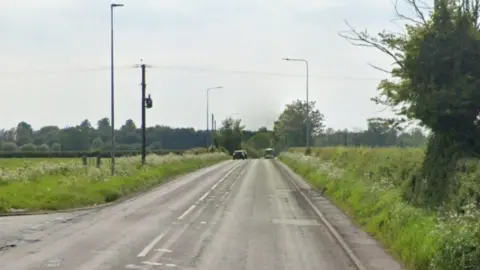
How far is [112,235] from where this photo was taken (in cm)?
1633

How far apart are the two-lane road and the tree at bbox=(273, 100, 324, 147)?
318 feet

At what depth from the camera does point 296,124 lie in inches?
4958

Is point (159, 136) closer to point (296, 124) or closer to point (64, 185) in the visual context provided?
point (296, 124)

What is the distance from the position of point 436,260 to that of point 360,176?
1721 centimetres

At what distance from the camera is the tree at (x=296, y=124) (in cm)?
12262

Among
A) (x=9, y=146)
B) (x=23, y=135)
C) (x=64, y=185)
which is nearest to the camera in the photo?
(x=64, y=185)

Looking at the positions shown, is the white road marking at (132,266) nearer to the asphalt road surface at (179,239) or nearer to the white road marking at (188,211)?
the asphalt road surface at (179,239)

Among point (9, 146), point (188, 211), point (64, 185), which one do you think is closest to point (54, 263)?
point (188, 211)

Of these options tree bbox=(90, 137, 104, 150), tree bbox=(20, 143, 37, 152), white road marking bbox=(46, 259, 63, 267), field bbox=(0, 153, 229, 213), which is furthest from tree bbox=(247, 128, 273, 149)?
white road marking bbox=(46, 259, 63, 267)

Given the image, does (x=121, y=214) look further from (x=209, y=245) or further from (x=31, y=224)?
(x=209, y=245)

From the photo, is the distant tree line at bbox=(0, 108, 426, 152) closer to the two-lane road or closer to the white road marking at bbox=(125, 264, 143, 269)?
the two-lane road

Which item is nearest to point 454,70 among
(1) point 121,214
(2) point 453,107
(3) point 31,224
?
(2) point 453,107

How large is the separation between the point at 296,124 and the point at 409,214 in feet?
365

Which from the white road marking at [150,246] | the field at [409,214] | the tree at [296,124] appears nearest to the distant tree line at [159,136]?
the tree at [296,124]
